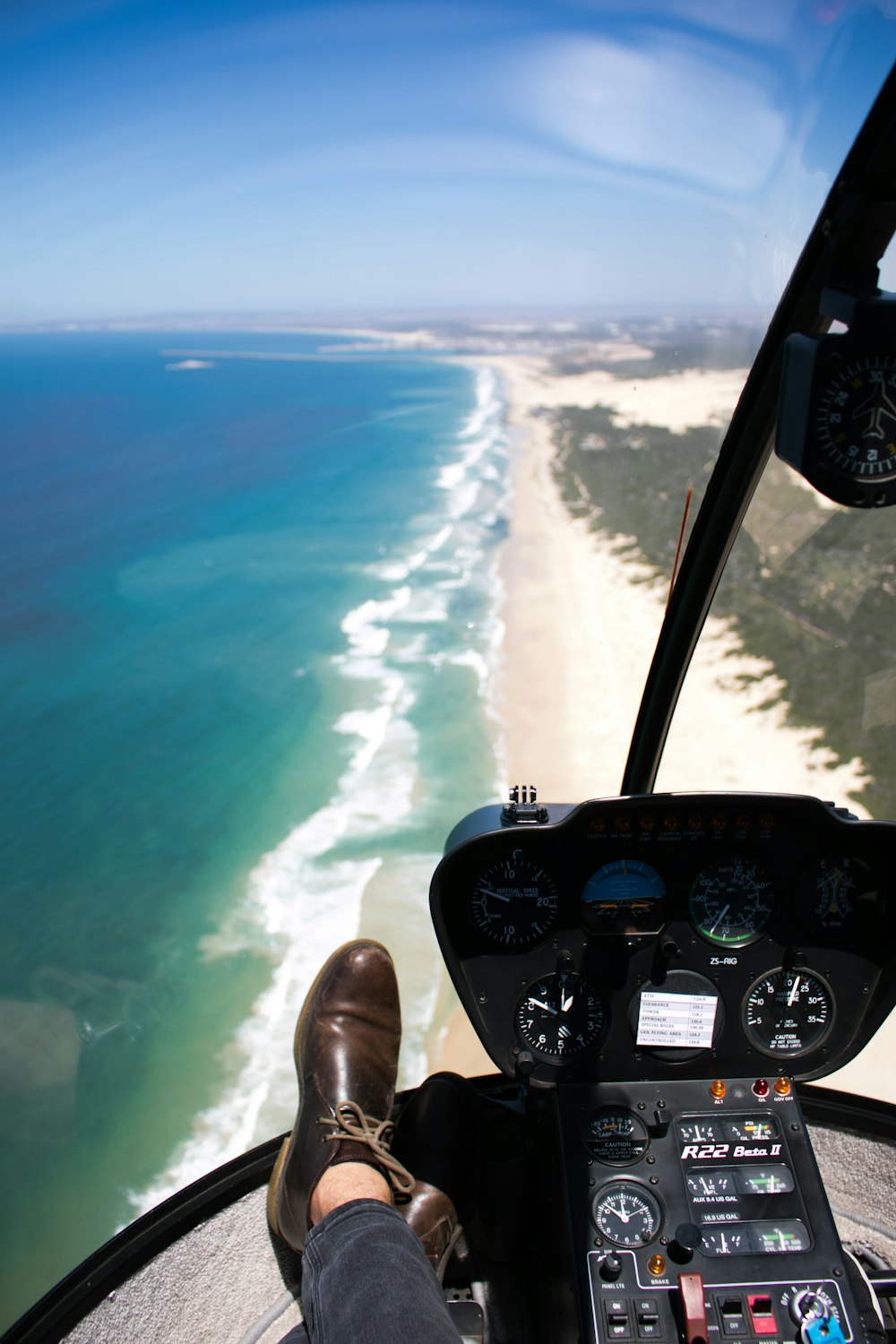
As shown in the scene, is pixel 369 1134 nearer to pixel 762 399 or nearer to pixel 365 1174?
pixel 365 1174

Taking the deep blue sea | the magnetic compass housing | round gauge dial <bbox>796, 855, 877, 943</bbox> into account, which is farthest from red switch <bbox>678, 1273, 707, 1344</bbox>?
the deep blue sea

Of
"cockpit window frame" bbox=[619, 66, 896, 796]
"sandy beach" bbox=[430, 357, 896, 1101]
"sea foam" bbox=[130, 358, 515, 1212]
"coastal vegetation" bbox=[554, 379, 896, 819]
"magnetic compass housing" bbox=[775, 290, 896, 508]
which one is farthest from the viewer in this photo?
"sandy beach" bbox=[430, 357, 896, 1101]

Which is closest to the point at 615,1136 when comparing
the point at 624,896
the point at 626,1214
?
the point at 626,1214

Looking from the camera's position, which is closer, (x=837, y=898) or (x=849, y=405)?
(x=849, y=405)

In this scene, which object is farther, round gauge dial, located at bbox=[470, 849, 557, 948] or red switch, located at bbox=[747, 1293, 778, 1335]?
round gauge dial, located at bbox=[470, 849, 557, 948]

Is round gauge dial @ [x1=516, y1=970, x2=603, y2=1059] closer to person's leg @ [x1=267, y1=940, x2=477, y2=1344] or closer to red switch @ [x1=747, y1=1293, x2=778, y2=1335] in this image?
person's leg @ [x1=267, y1=940, x2=477, y2=1344]

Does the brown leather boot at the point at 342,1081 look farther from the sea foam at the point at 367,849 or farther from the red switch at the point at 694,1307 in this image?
the sea foam at the point at 367,849
